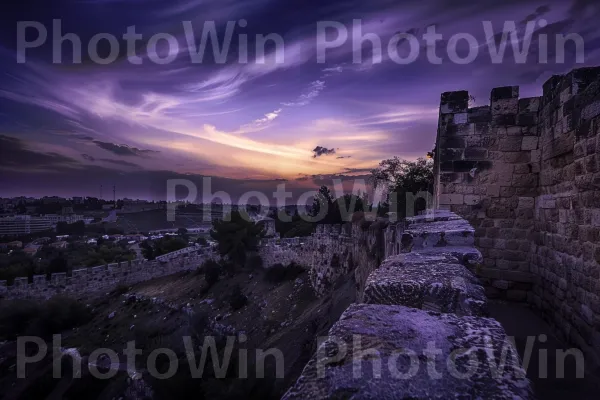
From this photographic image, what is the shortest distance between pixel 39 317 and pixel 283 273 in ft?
36.7

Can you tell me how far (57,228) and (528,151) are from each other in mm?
55260

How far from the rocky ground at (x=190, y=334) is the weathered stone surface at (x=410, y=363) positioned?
15.6 ft

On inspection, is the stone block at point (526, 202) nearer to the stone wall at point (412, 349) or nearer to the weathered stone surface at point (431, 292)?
the weathered stone surface at point (431, 292)

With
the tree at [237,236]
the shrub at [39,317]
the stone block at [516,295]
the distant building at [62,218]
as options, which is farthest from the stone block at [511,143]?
the distant building at [62,218]

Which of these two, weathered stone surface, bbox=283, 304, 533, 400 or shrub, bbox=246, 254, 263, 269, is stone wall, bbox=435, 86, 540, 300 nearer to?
weathered stone surface, bbox=283, 304, 533, 400

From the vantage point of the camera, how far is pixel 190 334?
10.9m

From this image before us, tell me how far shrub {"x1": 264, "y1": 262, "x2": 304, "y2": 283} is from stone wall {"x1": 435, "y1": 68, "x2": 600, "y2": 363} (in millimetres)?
10733

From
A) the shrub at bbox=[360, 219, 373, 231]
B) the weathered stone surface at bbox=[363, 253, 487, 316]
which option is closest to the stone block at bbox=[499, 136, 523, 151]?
the weathered stone surface at bbox=[363, 253, 487, 316]

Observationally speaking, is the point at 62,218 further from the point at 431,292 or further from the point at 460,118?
the point at 431,292

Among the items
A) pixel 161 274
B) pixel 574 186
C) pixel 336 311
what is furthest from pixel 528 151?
pixel 161 274

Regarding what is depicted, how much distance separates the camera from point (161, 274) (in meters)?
21.4

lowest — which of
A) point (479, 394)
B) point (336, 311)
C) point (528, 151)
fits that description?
point (336, 311)

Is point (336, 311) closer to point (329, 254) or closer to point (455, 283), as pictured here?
point (329, 254)

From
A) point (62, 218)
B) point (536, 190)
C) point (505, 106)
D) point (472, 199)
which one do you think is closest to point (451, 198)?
point (472, 199)
